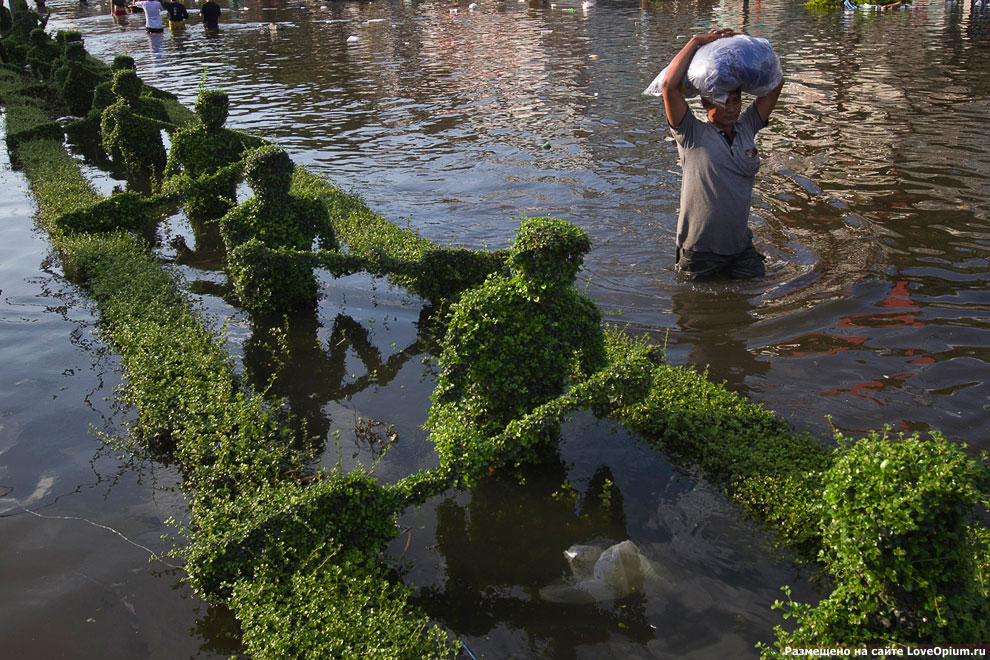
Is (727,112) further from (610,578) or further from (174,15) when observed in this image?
(174,15)

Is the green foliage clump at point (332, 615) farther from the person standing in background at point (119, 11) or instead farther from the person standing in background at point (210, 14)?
the person standing in background at point (119, 11)

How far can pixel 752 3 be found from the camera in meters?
35.1

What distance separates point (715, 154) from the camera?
731cm

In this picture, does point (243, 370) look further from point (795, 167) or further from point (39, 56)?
point (39, 56)

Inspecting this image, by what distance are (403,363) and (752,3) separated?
113 feet

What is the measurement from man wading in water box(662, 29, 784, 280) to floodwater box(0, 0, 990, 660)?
1.06 meters

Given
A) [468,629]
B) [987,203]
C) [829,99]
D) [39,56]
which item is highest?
[39,56]

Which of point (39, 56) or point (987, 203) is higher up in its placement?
point (39, 56)

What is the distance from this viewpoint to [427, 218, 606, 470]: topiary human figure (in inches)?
207

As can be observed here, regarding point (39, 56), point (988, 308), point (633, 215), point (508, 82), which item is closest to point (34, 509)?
point (633, 215)

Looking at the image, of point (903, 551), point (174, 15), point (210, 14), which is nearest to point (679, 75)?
point (903, 551)

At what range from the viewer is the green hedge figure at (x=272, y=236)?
804 centimetres

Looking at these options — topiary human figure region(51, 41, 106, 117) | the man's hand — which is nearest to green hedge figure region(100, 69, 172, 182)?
topiary human figure region(51, 41, 106, 117)

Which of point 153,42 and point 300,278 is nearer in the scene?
point 300,278
